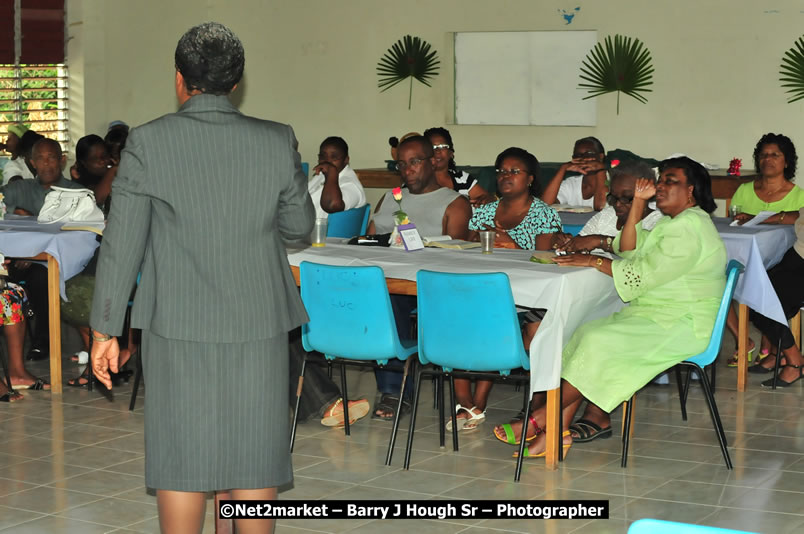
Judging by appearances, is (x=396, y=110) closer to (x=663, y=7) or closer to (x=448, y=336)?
(x=663, y=7)

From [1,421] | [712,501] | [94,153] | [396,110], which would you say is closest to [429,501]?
[712,501]

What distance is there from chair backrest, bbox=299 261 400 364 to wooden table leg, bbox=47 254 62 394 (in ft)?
5.45

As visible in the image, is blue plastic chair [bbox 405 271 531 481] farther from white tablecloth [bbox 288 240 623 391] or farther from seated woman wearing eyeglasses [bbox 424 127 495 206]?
seated woman wearing eyeglasses [bbox 424 127 495 206]

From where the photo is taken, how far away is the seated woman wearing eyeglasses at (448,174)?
6867 mm

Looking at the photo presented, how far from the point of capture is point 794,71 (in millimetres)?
8875

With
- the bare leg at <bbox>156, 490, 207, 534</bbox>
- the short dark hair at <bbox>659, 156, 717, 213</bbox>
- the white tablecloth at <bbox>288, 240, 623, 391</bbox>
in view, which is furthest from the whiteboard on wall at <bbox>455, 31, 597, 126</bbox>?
the bare leg at <bbox>156, 490, 207, 534</bbox>

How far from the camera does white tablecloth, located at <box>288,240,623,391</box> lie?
4.28 metres

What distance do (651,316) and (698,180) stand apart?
2.00ft

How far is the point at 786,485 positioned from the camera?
4.16m

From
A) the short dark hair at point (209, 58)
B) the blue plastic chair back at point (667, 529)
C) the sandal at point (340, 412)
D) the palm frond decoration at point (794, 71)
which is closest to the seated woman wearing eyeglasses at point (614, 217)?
the sandal at point (340, 412)

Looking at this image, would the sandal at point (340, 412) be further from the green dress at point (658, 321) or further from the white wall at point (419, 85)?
the white wall at point (419, 85)

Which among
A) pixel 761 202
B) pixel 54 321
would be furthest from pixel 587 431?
pixel 54 321

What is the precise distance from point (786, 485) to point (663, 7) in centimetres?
596

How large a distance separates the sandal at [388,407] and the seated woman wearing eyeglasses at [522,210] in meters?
0.90
